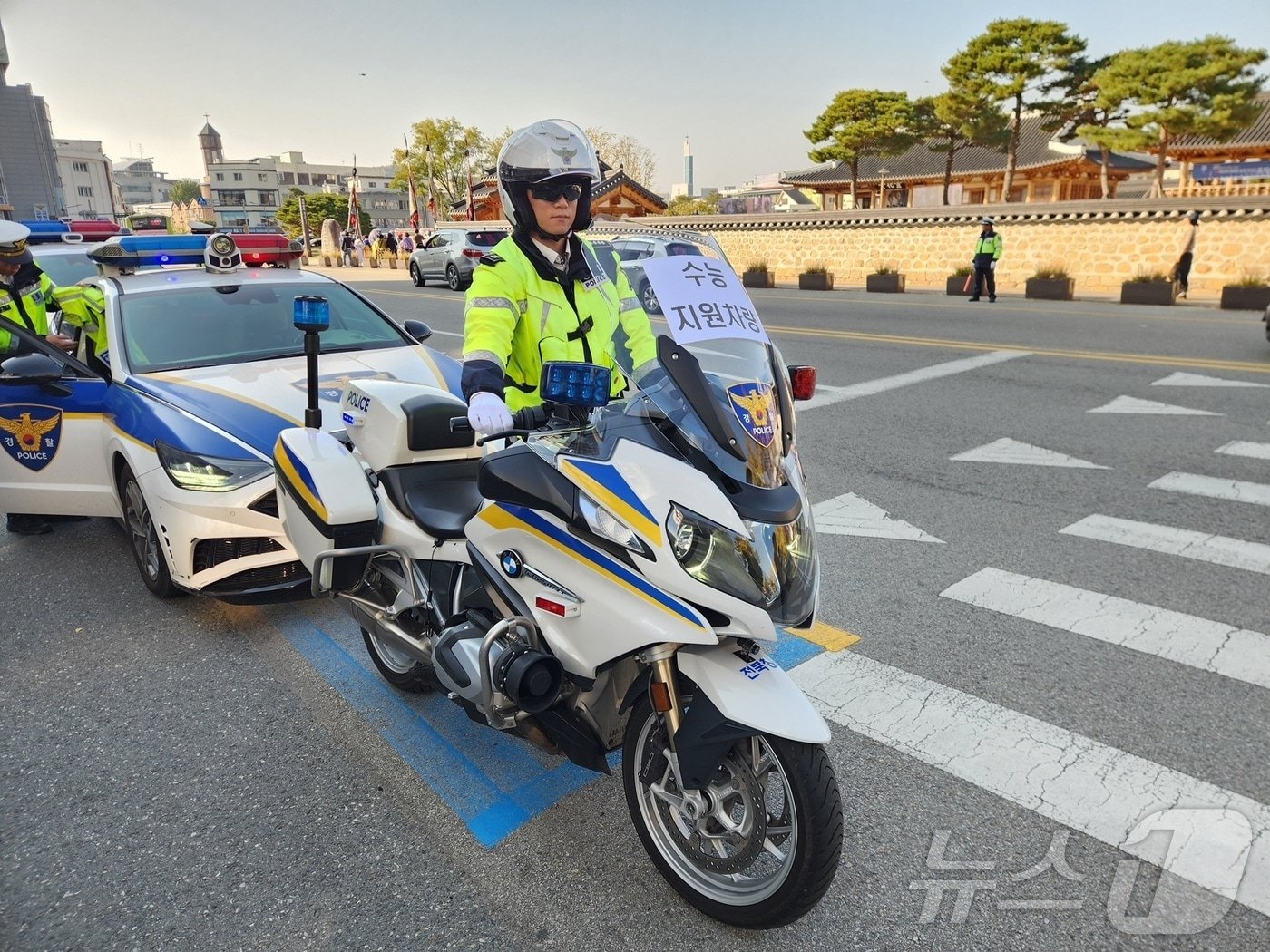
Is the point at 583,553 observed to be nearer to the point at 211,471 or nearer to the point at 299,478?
the point at 299,478

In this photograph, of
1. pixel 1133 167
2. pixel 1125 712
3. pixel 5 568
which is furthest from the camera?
pixel 1133 167

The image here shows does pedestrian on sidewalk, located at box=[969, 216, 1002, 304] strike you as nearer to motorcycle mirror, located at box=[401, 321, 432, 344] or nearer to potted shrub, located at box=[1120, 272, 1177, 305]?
potted shrub, located at box=[1120, 272, 1177, 305]

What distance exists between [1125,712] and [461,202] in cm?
8384

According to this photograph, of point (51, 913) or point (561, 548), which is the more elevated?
point (561, 548)

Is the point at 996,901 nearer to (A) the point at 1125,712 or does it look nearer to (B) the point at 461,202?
(A) the point at 1125,712

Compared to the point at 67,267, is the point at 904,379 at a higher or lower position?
lower

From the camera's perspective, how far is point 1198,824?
277cm

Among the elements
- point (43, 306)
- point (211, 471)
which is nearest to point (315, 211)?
point (43, 306)

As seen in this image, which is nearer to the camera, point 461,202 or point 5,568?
point 5,568

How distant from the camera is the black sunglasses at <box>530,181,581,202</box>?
2805 millimetres

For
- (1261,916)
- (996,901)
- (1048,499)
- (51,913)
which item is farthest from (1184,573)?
(51,913)

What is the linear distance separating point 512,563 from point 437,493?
79 cm

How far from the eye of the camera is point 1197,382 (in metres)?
9.82

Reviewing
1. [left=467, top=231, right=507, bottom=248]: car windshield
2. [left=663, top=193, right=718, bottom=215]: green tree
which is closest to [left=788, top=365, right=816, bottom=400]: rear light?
[left=467, top=231, right=507, bottom=248]: car windshield
